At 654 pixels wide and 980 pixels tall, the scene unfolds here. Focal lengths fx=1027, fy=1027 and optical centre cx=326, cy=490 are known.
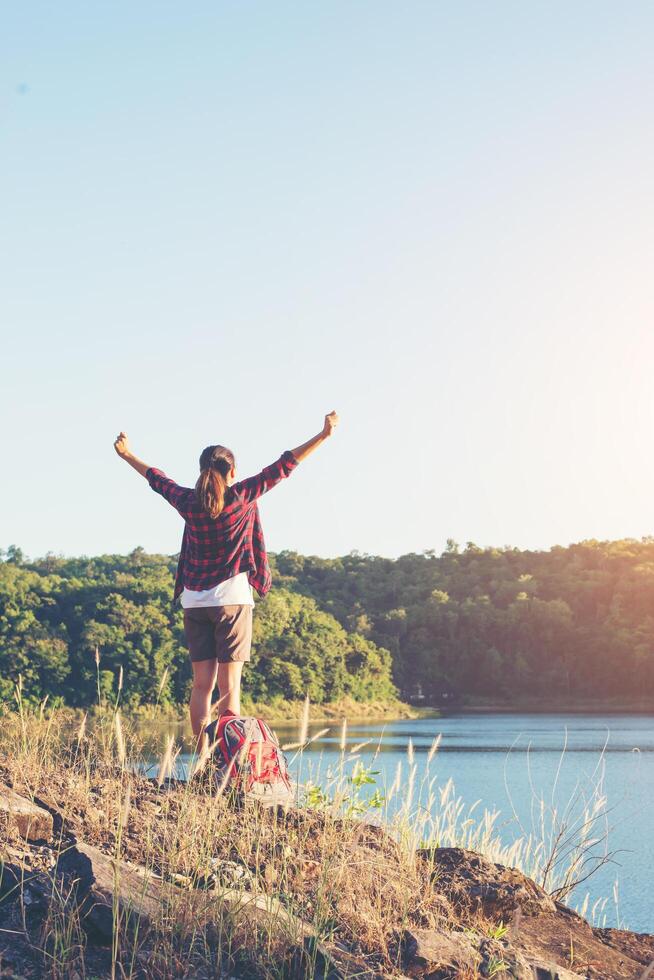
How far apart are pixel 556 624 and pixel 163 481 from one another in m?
93.7

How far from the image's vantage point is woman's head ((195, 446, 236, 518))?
221 inches

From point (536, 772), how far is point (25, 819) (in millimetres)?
34271

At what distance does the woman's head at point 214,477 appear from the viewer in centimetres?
562

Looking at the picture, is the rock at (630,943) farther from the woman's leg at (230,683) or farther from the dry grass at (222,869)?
the woman's leg at (230,683)

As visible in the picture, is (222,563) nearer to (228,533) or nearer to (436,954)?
(228,533)

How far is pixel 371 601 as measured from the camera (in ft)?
332

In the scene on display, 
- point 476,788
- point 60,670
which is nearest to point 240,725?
point 476,788

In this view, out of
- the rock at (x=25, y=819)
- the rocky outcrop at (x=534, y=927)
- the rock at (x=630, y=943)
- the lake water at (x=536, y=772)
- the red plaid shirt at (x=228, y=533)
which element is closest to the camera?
the rock at (x=25, y=819)

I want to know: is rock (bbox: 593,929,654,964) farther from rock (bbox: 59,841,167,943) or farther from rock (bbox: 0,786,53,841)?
rock (bbox: 0,786,53,841)

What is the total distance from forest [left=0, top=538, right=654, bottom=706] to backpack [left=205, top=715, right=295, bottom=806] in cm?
4798

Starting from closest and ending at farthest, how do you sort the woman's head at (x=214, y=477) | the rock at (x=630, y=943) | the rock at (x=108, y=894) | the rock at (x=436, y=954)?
the rock at (x=108, y=894) < the rock at (x=436, y=954) < the rock at (x=630, y=943) < the woman's head at (x=214, y=477)

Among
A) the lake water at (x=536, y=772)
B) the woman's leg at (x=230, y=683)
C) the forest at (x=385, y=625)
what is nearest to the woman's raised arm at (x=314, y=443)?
the woman's leg at (x=230, y=683)

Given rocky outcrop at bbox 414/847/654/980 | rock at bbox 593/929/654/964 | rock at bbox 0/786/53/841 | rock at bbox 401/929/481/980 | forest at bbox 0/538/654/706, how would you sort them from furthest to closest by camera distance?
1. forest at bbox 0/538/654/706
2. rock at bbox 593/929/654/964
3. rocky outcrop at bbox 414/847/654/980
4. rock at bbox 0/786/53/841
5. rock at bbox 401/929/481/980

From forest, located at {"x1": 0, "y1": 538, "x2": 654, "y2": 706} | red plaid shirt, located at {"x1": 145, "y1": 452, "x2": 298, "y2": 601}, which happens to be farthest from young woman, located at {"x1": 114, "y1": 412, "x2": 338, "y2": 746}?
forest, located at {"x1": 0, "y1": 538, "x2": 654, "y2": 706}
